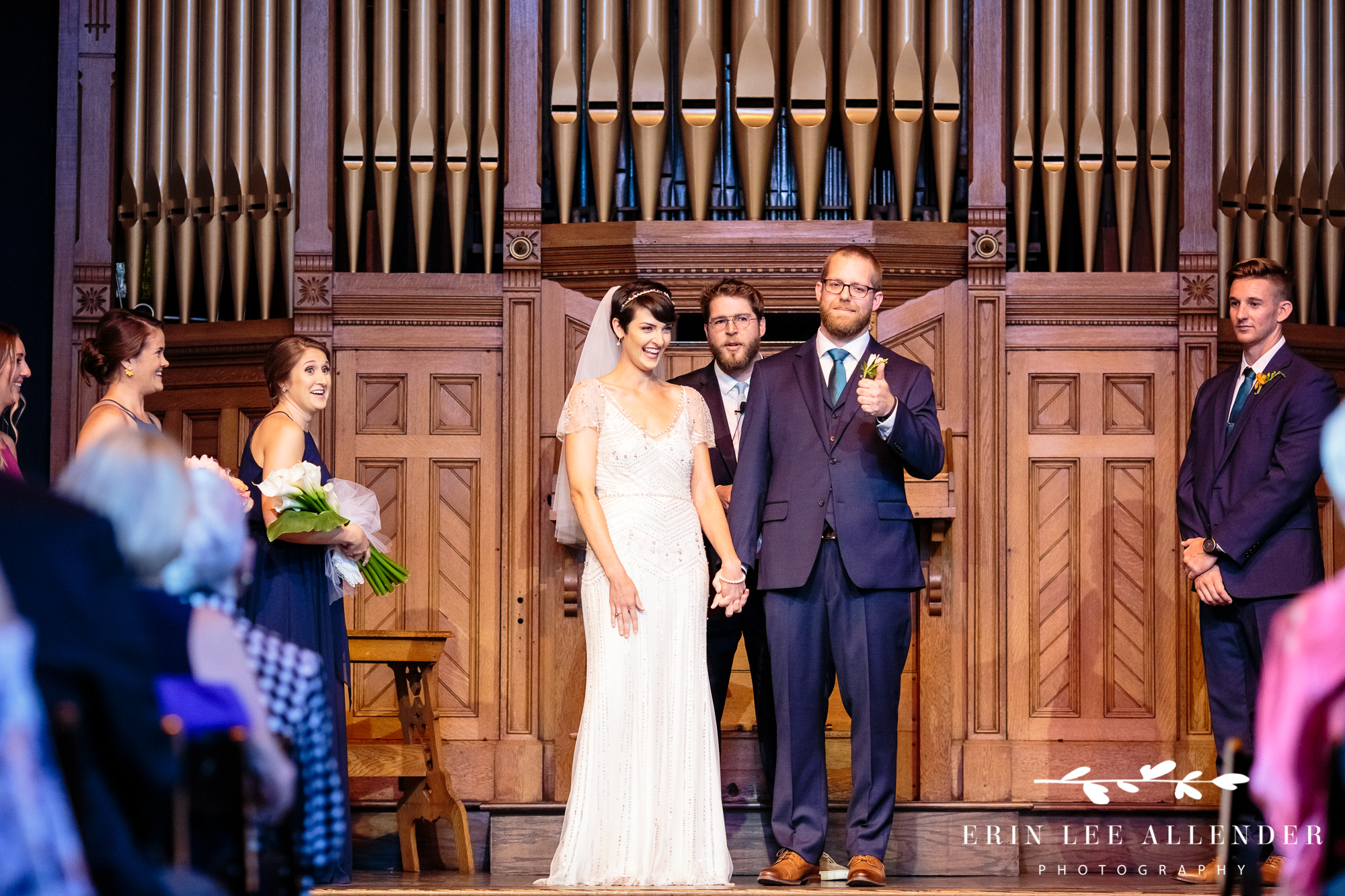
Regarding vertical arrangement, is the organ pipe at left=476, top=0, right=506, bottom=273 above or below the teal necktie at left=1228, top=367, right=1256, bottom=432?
above

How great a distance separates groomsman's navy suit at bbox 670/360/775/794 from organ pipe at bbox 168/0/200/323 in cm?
215

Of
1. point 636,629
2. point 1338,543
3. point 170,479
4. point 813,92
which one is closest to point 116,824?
point 170,479

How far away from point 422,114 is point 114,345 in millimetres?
1582

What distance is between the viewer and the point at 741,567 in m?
4.67

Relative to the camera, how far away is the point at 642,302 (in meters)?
4.79

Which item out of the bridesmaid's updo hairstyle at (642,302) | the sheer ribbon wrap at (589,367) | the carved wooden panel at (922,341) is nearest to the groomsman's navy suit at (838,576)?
the bridesmaid's updo hairstyle at (642,302)

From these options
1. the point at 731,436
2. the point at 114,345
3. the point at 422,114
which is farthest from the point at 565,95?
the point at 114,345

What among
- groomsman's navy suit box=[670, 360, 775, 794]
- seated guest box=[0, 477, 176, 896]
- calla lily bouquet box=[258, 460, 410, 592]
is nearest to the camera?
seated guest box=[0, 477, 176, 896]

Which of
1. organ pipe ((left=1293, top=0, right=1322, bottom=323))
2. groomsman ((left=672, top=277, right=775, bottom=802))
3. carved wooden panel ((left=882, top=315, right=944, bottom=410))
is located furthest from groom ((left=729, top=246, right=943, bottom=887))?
organ pipe ((left=1293, top=0, right=1322, bottom=323))

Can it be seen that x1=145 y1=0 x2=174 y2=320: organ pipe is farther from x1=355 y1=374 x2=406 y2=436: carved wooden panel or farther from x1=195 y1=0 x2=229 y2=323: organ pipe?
x1=355 y1=374 x2=406 y2=436: carved wooden panel

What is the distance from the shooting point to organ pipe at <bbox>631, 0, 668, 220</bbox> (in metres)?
5.67

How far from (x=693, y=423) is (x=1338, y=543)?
8.45 ft

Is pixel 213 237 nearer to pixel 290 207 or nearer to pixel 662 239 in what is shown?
pixel 290 207

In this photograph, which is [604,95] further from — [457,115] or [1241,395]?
[1241,395]
